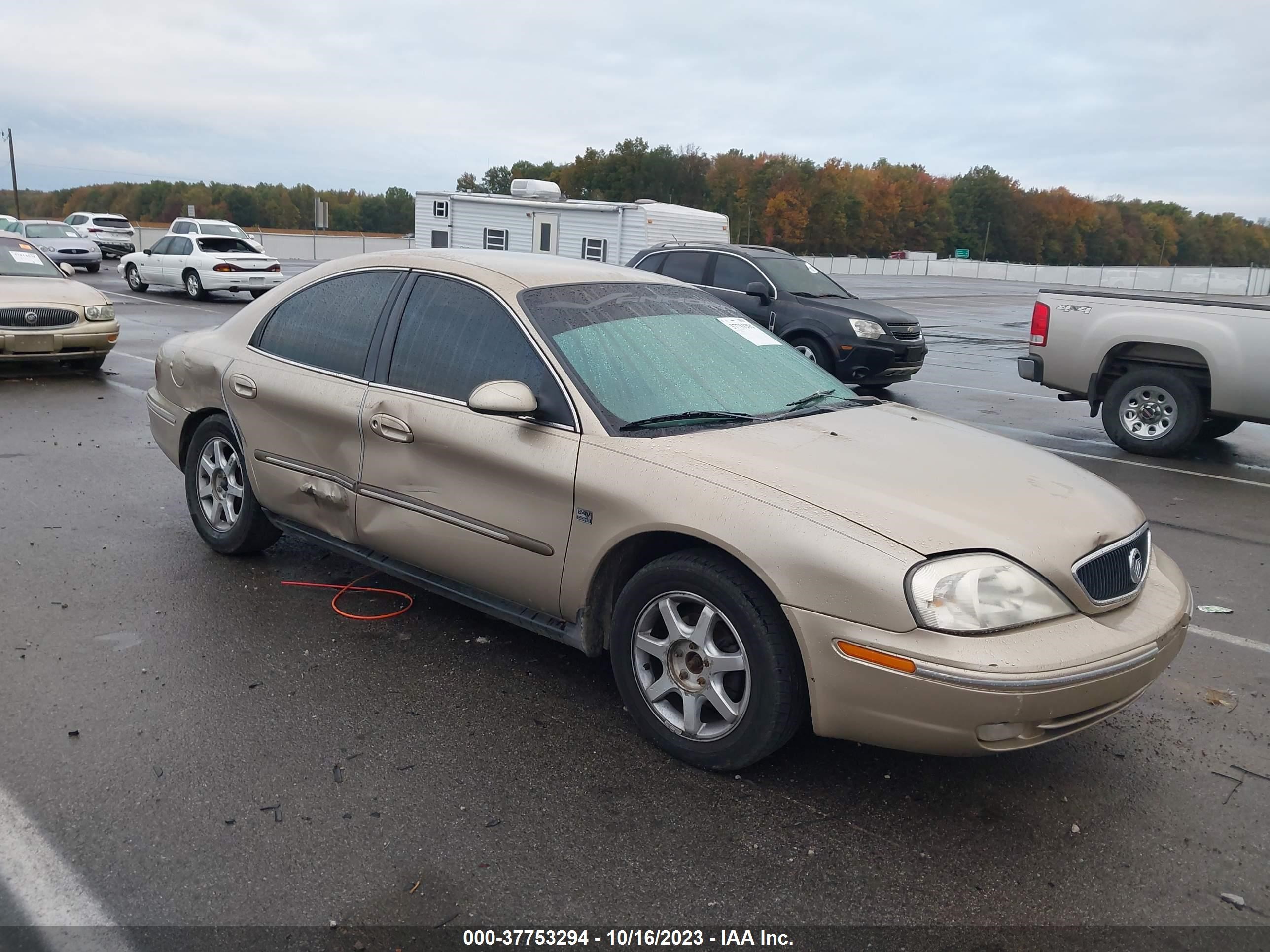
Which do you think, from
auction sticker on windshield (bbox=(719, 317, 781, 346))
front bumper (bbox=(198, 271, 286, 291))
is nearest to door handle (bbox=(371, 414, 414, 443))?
auction sticker on windshield (bbox=(719, 317, 781, 346))

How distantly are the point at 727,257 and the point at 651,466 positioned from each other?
1011 cm

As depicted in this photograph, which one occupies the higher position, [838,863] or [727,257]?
[727,257]

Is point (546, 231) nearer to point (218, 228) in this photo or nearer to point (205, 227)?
point (218, 228)

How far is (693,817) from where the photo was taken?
3.16 metres

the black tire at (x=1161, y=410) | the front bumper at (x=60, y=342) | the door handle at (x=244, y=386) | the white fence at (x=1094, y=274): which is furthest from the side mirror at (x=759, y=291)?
the white fence at (x=1094, y=274)

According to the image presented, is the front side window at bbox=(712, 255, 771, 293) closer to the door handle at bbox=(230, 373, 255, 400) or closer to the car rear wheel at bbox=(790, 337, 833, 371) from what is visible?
the car rear wheel at bbox=(790, 337, 833, 371)

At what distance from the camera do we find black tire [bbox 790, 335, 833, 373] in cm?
1195

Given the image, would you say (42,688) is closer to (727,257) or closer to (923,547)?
(923,547)

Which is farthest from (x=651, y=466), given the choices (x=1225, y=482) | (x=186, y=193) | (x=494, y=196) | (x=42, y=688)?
(x=186, y=193)

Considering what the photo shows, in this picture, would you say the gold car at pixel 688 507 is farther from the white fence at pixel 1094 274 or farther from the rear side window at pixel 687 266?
the white fence at pixel 1094 274

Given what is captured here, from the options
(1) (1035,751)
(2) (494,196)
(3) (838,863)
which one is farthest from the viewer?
(2) (494,196)

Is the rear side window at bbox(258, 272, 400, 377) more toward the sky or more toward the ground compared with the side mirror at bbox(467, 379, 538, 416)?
more toward the sky

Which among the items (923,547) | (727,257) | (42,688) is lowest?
(42,688)

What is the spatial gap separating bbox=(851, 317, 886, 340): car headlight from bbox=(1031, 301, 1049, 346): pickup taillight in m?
2.21
